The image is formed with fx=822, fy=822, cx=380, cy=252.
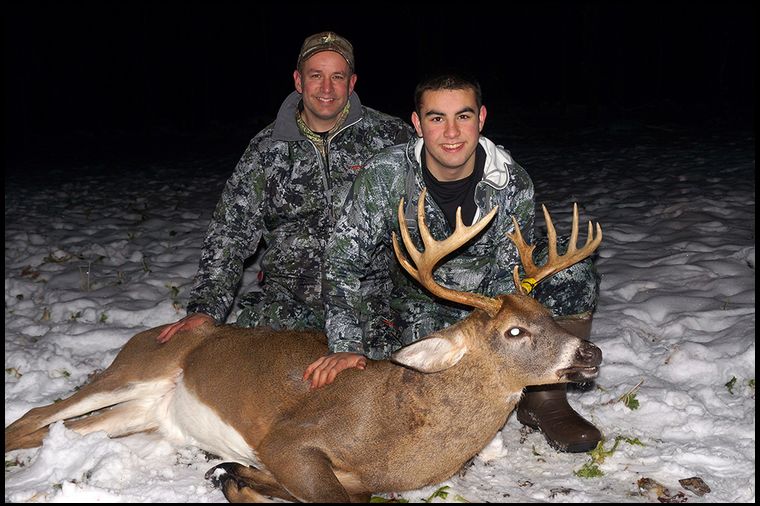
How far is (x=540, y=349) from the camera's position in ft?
11.3

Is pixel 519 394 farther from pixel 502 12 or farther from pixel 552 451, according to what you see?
pixel 502 12

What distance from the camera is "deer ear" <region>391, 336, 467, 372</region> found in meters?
3.29

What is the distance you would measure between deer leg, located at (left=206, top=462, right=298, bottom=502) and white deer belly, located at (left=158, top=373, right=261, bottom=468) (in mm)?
122

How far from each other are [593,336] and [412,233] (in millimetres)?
1395

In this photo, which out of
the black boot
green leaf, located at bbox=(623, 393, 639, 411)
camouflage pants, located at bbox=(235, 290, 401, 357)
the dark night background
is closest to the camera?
the black boot

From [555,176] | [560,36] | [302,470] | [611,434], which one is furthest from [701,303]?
[560,36]

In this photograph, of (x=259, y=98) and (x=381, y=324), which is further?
(x=259, y=98)

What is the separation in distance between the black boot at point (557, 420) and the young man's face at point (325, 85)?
78.1 inches

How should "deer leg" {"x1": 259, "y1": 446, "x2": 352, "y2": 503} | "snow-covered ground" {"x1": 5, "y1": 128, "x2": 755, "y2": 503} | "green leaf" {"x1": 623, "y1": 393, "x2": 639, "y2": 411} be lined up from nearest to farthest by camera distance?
1. "deer leg" {"x1": 259, "y1": 446, "x2": 352, "y2": 503}
2. "snow-covered ground" {"x1": 5, "y1": 128, "x2": 755, "y2": 503}
3. "green leaf" {"x1": 623, "y1": 393, "x2": 639, "y2": 411}

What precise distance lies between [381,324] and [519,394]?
1.22 metres

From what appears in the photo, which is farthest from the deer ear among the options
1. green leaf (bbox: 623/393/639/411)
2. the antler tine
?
green leaf (bbox: 623/393/639/411)

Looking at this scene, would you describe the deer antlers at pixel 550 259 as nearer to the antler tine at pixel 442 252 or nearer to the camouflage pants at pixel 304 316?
the antler tine at pixel 442 252

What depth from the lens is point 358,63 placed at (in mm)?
29156

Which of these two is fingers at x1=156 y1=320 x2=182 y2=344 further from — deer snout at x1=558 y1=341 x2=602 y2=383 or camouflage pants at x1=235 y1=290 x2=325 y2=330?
deer snout at x1=558 y1=341 x2=602 y2=383
